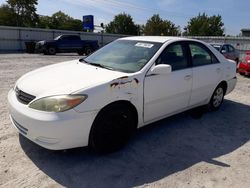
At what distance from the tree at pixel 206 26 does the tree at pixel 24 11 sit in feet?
115

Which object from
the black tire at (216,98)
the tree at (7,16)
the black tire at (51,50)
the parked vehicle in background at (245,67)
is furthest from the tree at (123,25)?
the black tire at (216,98)

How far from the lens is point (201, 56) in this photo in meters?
4.95

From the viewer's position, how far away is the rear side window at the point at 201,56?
187 inches

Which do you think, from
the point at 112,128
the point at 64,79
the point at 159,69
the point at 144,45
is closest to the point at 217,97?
the point at 144,45

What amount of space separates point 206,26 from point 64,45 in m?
44.2

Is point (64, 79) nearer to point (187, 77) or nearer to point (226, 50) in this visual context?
point (187, 77)

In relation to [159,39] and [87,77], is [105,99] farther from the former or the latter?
[159,39]

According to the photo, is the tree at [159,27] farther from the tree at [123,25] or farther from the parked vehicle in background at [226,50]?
the parked vehicle in background at [226,50]

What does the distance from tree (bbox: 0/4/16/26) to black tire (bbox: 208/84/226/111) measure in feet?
181

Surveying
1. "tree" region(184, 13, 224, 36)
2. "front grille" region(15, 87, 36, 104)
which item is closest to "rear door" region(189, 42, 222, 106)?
"front grille" region(15, 87, 36, 104)

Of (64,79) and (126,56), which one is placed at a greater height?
(126,56)

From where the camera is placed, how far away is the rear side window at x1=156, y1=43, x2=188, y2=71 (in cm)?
409

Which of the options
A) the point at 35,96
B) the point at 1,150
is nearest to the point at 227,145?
the point at 35,96

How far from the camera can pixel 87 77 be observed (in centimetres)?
344
